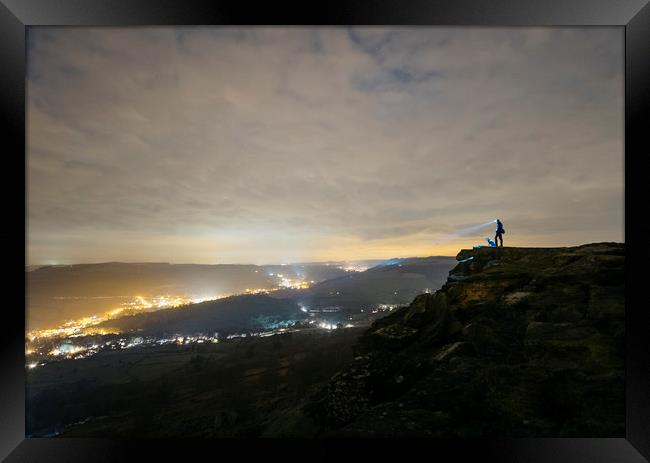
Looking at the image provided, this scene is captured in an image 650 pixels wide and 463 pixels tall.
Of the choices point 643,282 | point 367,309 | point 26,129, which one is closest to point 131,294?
point 367,309

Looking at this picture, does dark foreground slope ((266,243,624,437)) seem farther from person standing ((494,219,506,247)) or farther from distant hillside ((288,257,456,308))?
distant hillside ((288,257,456,308))

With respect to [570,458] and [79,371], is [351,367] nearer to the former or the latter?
[570,458]

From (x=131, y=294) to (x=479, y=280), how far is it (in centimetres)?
4452

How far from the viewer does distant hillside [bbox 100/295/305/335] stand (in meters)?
26.0

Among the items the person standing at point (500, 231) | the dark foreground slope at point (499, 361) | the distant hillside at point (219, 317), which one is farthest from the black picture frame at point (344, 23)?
the distant hillside at point (219, 317)

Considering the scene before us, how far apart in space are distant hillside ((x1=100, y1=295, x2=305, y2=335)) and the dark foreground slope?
1930cm

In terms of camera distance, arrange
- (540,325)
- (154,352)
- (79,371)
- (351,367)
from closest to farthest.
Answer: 1. (540,325)
2. (351,367)
3. (79,371)
4. (154,352)

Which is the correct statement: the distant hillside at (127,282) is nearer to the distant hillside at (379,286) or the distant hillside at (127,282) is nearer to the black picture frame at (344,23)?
the distant hillside at (379,286)

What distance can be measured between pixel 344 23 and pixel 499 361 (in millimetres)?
7287

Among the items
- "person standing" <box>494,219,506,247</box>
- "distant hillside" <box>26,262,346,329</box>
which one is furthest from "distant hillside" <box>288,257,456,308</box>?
"person standing" <box>494,219,506,247</box>

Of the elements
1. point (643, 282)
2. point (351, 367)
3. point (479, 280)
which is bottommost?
point (351, 367)

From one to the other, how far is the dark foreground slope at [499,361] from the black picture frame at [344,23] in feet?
1.69

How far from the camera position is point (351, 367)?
280 inches

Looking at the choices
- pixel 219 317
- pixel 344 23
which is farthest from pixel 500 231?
pixel 219 317
